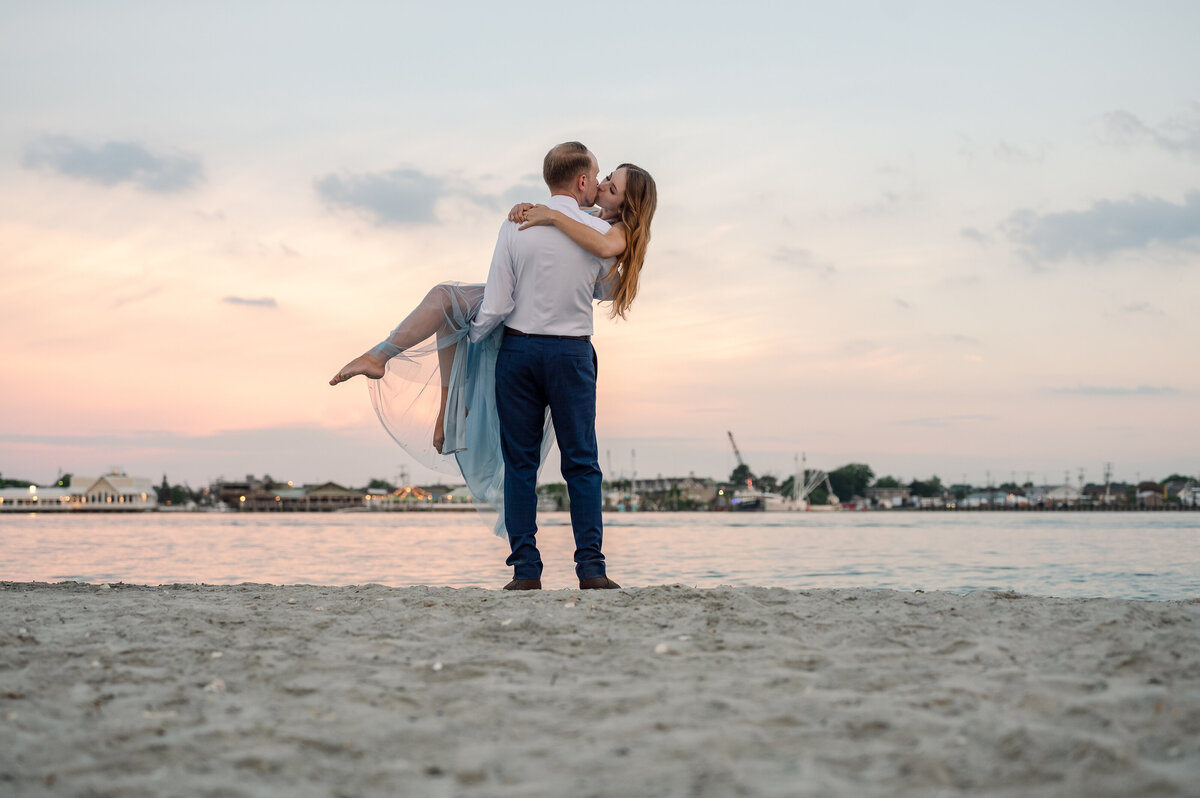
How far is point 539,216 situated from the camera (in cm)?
484

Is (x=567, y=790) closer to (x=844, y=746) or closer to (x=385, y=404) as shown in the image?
(x=844, y=746)

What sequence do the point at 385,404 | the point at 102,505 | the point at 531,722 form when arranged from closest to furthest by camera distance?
the point at 531,722, the point at 385,404, the point at 102,505

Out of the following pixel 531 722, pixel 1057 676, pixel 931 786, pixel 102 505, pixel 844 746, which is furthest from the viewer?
pixel 102 505

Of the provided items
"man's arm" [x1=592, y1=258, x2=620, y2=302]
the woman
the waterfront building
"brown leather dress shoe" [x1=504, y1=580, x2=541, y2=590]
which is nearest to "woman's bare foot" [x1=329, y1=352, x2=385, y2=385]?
the woman

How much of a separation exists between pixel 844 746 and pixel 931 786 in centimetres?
25

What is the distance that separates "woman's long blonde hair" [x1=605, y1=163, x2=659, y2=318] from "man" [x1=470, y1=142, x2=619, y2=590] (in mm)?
117

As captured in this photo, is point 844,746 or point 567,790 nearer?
point 567,790

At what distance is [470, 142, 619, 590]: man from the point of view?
4.89 m

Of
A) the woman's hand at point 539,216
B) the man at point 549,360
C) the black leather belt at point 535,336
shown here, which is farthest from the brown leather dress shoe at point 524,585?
the woman's hand at point 539,216

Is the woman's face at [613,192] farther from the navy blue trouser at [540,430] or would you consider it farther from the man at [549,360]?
the navy blue trouser at [540,430]

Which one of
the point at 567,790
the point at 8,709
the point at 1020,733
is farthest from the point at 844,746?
the point at 8,709

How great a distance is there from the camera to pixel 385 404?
541 centimetres

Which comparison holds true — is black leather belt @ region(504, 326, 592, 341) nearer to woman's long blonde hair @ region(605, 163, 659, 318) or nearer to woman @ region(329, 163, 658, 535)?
woman @ region(329, 163, 658, 535)

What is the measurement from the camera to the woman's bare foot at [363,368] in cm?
509
